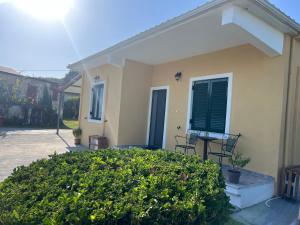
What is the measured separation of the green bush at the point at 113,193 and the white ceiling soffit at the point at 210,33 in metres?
2.62

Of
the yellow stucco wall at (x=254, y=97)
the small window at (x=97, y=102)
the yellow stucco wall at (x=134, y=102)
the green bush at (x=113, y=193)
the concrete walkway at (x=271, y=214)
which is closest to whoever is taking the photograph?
the green bush at (x=113, y=193)

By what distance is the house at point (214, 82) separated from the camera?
14.5 ft

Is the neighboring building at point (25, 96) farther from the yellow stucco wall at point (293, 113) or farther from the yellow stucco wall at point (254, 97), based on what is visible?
the yellow stucco wall at point (293, 113)

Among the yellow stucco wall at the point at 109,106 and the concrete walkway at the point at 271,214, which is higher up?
the yellow stucco wall at the point at 109,106

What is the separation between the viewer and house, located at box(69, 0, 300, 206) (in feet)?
14.5

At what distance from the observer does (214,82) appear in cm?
603

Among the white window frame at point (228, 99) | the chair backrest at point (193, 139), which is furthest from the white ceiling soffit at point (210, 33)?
the chair backrest at point (193, 139)

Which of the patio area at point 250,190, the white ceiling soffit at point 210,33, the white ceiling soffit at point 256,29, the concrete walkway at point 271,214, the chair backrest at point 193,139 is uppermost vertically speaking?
the white ceiling soffit at point 210,33

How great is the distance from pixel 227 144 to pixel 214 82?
66.7 inches

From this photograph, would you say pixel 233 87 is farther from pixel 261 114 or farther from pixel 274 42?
pixel 274 42

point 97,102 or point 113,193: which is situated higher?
point 97,102

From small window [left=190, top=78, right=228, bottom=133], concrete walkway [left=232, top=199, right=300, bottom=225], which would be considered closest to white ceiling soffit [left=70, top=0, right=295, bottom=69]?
small window [left=190, top=78, right=228, bottom=133]

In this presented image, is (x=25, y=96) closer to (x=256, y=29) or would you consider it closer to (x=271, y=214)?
(x=256, y=29)

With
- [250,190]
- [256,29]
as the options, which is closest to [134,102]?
[256,29]
